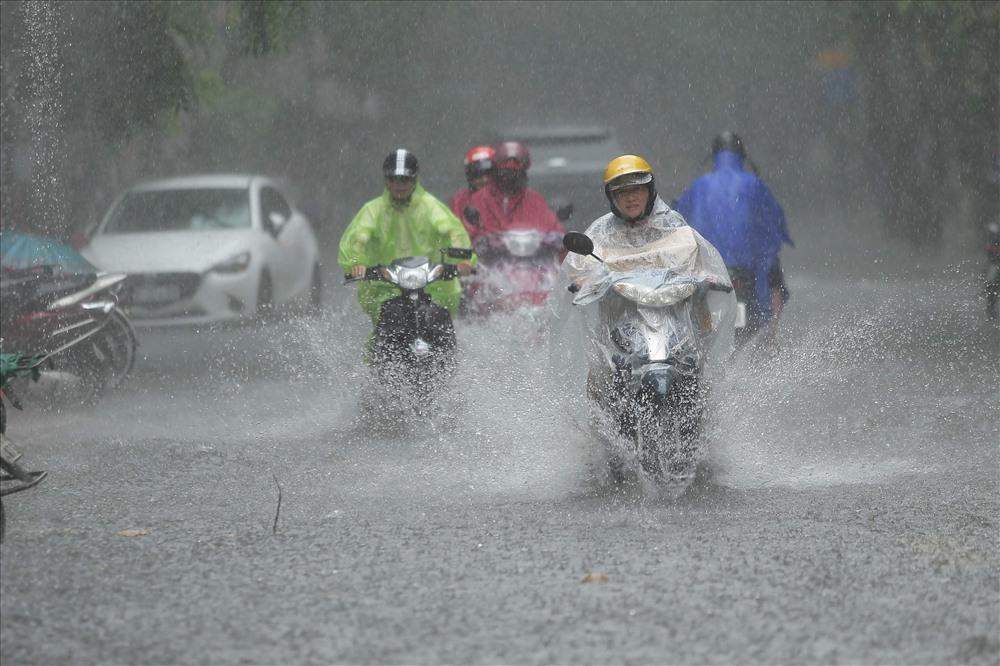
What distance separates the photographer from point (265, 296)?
60.7ft

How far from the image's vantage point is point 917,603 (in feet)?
19.5

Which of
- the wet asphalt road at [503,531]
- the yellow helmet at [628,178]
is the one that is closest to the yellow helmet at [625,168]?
the yellow helmet at [628,178]

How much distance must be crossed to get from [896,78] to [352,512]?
729 inches

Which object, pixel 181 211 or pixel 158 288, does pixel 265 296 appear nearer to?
pixel 181 211

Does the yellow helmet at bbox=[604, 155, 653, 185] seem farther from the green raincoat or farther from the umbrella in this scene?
the umbrella

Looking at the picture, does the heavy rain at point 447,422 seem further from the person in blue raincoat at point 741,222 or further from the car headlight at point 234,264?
the person in blue raincoat at point 741,222

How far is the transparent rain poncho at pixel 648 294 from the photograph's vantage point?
834cm

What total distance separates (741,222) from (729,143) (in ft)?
1.73

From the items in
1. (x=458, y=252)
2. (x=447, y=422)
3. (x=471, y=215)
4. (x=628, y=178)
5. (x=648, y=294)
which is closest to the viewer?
(x=648, y=294)

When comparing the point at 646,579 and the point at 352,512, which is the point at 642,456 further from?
the point at 646,579

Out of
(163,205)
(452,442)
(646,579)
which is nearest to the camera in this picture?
(646,579)

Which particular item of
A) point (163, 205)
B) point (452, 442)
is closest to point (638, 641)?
point (452, 442)

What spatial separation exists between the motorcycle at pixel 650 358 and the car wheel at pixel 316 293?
11681 mm

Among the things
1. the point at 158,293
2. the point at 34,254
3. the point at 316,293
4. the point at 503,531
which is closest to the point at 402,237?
the point at 34,254
